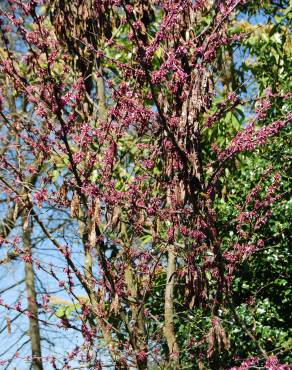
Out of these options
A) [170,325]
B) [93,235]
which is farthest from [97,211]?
[170,325]

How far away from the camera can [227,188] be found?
252 inches

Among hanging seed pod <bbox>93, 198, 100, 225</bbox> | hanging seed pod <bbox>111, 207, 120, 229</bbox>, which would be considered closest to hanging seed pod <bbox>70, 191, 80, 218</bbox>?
hanging seed pod <bbox>93, 198, 100, 225</bbox>

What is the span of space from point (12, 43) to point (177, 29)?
830cm

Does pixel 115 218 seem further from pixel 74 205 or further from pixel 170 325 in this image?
pixel 170 325

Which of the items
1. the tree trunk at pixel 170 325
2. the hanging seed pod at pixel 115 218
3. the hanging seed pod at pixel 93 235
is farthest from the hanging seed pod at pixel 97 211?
the tree trunk at pixel 170 325

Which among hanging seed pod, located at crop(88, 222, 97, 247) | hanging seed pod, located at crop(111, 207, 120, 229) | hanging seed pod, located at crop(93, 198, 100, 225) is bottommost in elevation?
hanging seed pod, located at crop(88, 222, 97, 247)

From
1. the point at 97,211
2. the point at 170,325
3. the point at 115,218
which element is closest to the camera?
the point at 97,211

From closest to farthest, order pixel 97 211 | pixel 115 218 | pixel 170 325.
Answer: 1. pixel 97 211
2. pixel 115 218
3. pixel 170 325

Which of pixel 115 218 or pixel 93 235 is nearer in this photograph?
pixel 93 235

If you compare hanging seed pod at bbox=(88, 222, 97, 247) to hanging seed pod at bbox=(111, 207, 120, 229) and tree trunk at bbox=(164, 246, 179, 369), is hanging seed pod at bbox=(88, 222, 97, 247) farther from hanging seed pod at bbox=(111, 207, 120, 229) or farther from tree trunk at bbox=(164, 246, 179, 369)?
tree trunk at bbox=(164, 246, 179, 369)

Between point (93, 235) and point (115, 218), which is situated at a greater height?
point (115, 218)

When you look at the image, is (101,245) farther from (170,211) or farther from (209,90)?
(209,90)

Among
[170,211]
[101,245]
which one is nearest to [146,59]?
[170,211]

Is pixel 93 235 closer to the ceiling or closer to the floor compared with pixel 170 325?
closer to the floor
